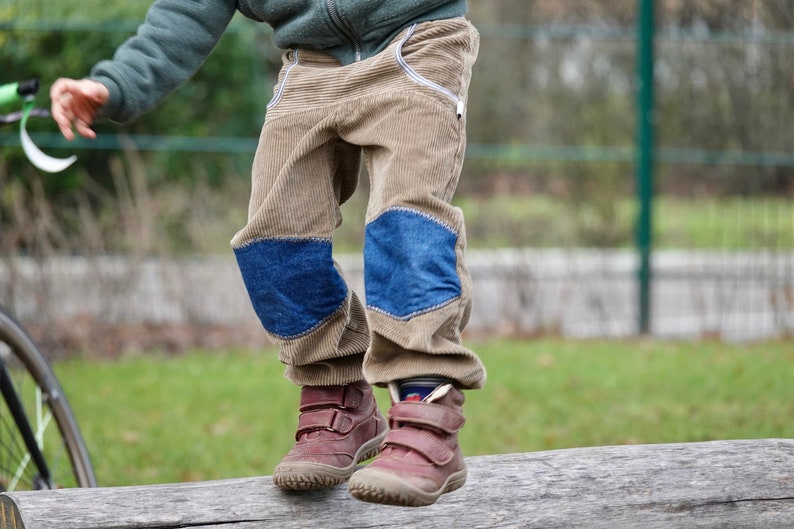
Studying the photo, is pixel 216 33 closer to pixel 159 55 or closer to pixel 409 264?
pixel 159 55

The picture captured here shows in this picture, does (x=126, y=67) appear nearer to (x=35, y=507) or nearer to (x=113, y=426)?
(x=35, y=507)

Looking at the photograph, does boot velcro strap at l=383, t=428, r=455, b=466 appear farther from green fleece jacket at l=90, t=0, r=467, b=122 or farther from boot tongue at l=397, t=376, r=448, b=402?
green fleece jacket at l=90, t=0, r=467, b=122

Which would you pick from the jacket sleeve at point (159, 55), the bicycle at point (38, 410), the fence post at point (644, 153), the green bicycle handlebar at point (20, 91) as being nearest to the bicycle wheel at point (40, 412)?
the bicycle at point (38, 410)

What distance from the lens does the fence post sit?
7.49m

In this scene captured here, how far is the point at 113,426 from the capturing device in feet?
17.9

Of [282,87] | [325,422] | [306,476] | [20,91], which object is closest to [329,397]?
[325,422]

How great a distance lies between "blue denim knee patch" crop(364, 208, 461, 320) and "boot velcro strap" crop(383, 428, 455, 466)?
23 cm

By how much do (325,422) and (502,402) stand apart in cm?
341

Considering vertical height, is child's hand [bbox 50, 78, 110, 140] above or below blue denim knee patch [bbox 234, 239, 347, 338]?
above

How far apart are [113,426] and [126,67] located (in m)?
3.21

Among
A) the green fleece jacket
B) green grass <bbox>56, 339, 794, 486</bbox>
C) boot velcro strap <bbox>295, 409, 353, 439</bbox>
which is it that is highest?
the green fleece jacket

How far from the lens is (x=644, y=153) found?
754 centimetres

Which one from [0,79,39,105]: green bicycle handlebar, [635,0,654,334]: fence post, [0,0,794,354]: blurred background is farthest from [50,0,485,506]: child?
[635,0,654,334]: fence post

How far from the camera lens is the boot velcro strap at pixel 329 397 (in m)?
2.64
